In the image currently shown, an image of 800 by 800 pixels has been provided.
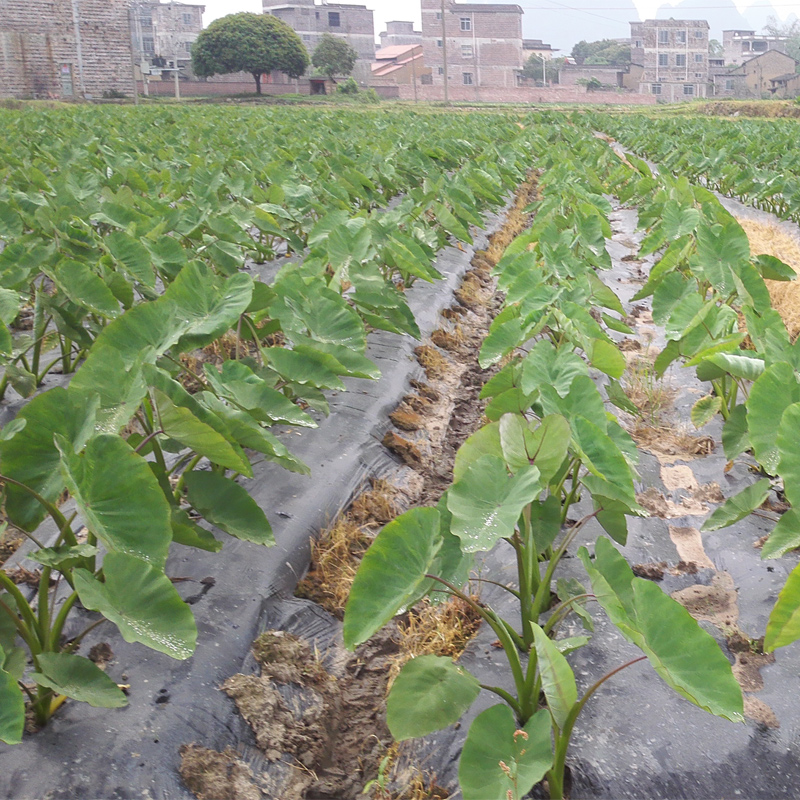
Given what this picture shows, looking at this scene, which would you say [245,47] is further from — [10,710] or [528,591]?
[10,710]

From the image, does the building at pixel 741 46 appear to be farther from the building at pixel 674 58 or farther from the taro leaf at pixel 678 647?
the taro leaf at pixel 678 647

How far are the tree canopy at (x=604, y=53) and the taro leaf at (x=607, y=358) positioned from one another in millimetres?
75515

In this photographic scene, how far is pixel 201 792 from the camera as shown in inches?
59.6

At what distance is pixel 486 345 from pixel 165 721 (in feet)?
4.90

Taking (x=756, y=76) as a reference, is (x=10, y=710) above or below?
below

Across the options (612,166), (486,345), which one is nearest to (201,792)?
(486,345)

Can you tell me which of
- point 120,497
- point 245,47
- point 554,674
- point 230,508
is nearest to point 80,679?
point 120,497

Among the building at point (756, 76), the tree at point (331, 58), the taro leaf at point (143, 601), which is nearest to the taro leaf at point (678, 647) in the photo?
the taro leaf at point (143, 601)

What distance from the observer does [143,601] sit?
4.62ft

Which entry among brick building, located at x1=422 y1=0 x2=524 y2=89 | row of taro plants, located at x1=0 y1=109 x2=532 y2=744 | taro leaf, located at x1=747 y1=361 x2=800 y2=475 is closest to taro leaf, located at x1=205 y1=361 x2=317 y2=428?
row of taro plants, located at x1=0 y1=109 x2=532 y2=744

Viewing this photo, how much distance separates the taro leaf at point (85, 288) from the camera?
2473mm

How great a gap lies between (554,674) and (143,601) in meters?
0.71

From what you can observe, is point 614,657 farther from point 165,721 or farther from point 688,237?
point 688,237

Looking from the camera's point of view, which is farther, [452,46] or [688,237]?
[452,46]
